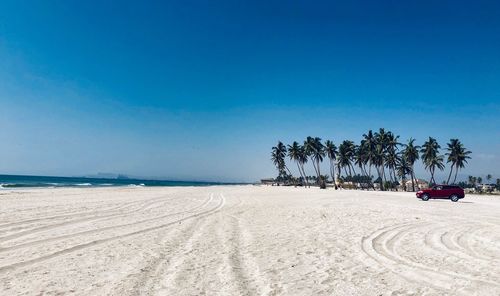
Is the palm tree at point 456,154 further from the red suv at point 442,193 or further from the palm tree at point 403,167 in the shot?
the red suv at point 442,193

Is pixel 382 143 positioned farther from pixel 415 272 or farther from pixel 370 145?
pixel 415 272


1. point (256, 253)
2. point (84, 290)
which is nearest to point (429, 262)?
point (256, 253)

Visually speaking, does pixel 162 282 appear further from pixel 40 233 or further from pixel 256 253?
pixel 40 233

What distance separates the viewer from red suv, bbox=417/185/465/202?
3641 cm

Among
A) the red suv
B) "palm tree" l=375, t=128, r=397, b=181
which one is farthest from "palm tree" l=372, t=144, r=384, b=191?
the red suv

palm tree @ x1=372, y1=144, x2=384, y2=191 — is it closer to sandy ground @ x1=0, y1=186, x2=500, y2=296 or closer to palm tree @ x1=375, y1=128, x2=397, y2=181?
palm tree @ x1=375, y1=128, x2=397, y2=181

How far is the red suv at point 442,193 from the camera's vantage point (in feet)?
119

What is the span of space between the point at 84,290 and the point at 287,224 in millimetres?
9718

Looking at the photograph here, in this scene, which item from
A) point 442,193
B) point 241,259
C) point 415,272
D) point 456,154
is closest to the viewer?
point 415,272

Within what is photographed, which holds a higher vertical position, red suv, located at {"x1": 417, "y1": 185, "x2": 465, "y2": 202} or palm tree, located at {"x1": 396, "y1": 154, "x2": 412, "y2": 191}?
palm tree, located at {"x1": 396, "y1": 154, "x2": 412, "y2": 191}

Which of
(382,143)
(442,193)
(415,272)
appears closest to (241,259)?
(415,272)

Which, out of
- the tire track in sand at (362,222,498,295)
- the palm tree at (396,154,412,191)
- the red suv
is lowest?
the tire track in sand at (362,222,498,295)

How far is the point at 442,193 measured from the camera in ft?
121

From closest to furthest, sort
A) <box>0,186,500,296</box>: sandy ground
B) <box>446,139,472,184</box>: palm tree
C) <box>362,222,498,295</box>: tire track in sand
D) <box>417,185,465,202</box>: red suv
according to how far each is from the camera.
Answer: <box>0,186,500,296</box>: sandy ground < <box>362,222,498,295</box>: tire track in sand < <box>417,185,465,202</box>: red suv < <box>446,139,472,184</box>: palm tree
